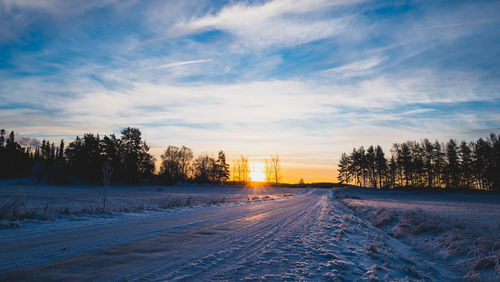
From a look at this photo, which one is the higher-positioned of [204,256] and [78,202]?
[204,256]

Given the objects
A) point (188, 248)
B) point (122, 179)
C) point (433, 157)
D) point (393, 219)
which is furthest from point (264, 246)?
point (433, 157)

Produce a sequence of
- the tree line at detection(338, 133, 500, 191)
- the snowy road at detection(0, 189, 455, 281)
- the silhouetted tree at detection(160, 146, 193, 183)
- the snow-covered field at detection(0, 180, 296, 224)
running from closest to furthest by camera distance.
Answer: the snowy road at detection(0, 189, 455, 281)
the snow-covered field at detection(0, 180, 296, 224)
the tree line at detection(338, 133, 500, 191)
the silhouetted tree at detection(160, 146, 193, 183)

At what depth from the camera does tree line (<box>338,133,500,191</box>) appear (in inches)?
2680

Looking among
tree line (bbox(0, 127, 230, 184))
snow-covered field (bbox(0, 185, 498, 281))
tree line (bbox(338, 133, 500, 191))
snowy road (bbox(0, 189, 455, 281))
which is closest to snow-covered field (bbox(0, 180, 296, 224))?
snow-covered field (bbox(0, 185, 498, 281))

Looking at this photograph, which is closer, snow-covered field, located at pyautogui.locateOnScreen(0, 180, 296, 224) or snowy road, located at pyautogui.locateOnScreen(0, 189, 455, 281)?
snowy road, located at pyautogui.locateOnScreen(0, 189, 455, 281)

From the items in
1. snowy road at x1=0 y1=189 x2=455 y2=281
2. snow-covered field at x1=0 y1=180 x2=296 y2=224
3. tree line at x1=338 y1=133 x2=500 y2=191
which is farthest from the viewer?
tree line at x1=338 y1=133 x2=500 y2=191

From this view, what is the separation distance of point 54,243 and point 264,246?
5391mm

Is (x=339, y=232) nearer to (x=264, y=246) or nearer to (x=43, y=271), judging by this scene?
(x=264, y=246)

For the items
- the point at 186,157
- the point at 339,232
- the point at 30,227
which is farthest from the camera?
the point at 186,157

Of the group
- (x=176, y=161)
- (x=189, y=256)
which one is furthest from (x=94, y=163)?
(x=189, y=256)

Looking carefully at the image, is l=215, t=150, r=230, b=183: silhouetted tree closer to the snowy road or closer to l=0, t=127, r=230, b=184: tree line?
l=0, t=127, r=230, b=184: tree line

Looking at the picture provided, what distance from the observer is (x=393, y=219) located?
A: 1497 cm

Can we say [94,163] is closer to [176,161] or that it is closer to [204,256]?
[176,161]

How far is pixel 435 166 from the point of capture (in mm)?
78062
